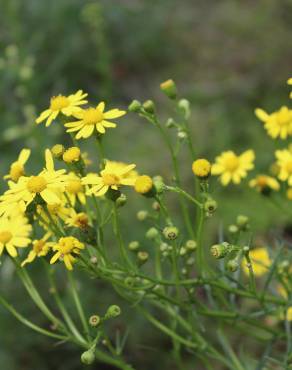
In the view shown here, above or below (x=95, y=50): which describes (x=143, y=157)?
below

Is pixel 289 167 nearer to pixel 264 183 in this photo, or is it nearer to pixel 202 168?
pixel 264 183

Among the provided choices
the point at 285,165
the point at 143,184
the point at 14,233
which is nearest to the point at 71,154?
the point at 143,184

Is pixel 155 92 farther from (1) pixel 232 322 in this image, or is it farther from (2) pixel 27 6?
(1) pixel 232 322

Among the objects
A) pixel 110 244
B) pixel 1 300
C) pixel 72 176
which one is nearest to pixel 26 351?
pixel 110 244

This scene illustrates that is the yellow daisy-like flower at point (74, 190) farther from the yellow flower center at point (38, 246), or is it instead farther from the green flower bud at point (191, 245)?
the green flower bud at point (191, 245)

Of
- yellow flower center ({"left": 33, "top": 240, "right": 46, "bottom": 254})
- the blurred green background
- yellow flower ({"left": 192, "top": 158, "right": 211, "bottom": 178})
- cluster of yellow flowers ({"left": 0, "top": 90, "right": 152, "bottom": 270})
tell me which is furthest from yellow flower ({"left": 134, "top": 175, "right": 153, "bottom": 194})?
the blurred green background

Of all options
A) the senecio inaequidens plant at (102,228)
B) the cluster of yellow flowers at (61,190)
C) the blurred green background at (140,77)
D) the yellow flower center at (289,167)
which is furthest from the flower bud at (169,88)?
the blurred green background at (140,77)
